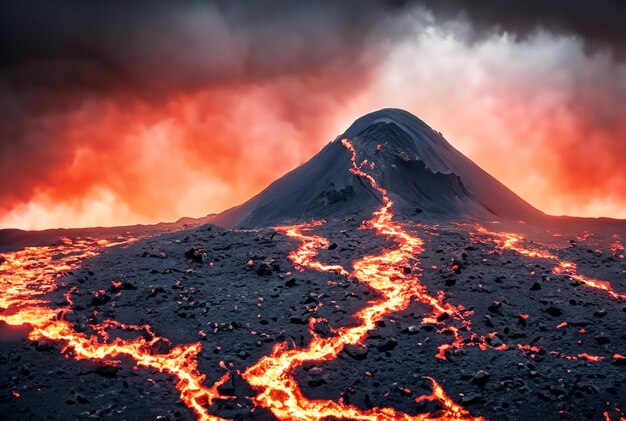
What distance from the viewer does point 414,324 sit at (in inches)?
461

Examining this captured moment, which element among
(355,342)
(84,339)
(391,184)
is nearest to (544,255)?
(391,184)

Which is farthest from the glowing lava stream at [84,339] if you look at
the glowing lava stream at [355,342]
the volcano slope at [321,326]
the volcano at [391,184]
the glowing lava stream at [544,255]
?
the volcano at [391,184]

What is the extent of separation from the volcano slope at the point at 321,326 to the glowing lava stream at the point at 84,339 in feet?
0.18

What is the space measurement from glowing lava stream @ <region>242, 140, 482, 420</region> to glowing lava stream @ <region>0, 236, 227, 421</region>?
118 centimetres

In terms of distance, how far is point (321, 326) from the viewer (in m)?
11.5

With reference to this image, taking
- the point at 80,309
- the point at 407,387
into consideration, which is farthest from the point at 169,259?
the point at 407,387

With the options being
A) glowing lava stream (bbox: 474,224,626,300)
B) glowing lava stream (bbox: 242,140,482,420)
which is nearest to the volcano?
glowing lava stream (bbox: 474,224,626,300)

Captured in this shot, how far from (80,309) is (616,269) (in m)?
18.7

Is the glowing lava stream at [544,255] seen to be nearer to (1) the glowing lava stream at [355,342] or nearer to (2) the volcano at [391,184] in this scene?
(2) the volcano at [391,184]

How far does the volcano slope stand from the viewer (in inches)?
342

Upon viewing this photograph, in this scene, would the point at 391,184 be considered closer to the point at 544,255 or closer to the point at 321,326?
the point at 544,255

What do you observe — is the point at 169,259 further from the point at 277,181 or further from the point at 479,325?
the point at 277,181

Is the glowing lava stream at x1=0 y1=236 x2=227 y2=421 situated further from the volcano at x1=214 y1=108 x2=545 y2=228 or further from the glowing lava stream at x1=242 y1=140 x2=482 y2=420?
the volcano at x1=214 y1=108 x2=545 y2=228

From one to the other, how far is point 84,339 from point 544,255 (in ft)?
55.3
